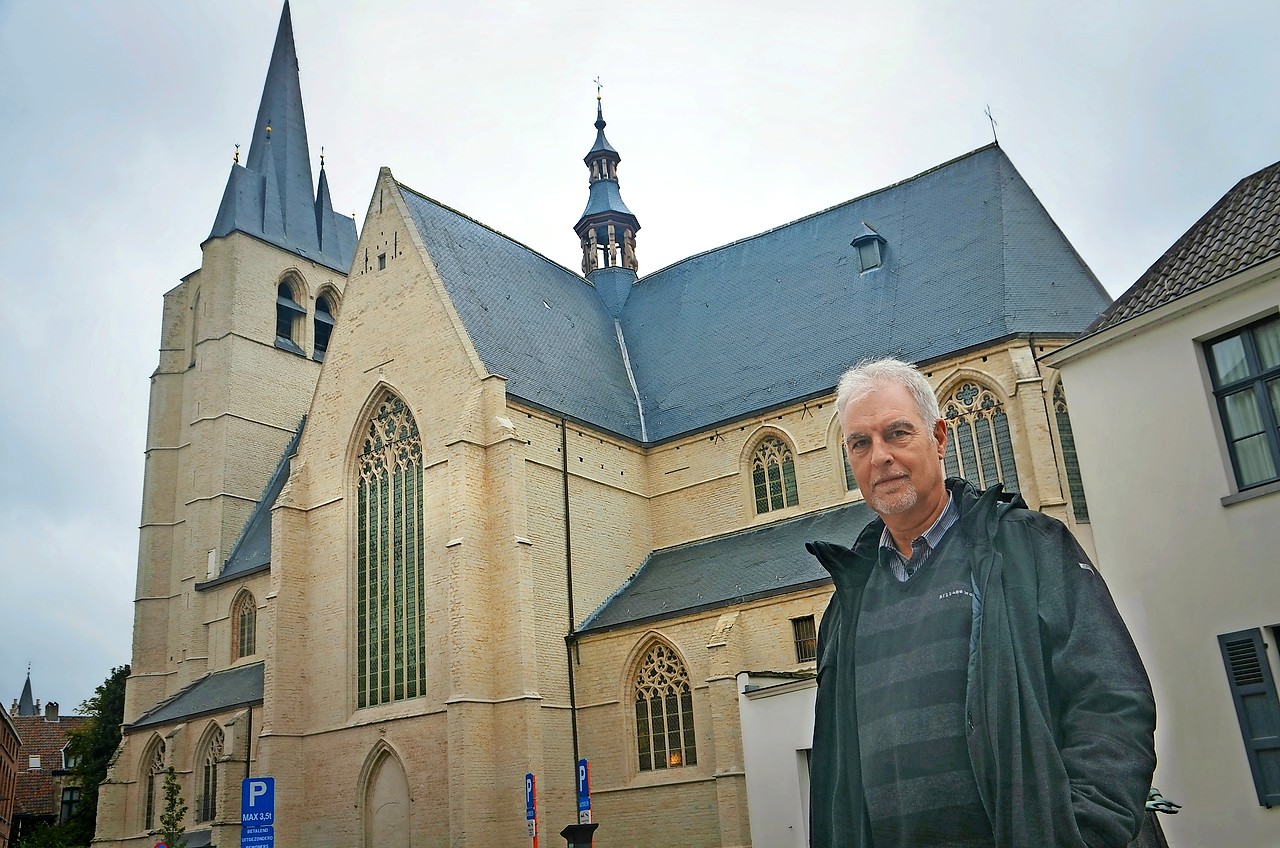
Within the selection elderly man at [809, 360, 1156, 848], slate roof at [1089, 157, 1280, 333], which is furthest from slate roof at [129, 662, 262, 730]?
elderly man at [809, 360, 1156, 848]

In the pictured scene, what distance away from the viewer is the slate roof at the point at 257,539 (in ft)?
91.2

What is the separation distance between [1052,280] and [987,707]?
19768mm

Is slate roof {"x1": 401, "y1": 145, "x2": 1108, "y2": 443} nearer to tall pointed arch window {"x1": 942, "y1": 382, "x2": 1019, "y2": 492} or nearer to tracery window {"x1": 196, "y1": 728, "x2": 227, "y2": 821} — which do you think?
tall pointed arch window {"x1": 942, "y1": 382, "x2": 1019, "y2": 492}

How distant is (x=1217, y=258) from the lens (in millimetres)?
9586

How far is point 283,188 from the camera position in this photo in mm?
35656

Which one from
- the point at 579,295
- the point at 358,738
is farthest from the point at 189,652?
the point at 579,295

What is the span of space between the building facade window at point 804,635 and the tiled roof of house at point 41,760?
136 ft

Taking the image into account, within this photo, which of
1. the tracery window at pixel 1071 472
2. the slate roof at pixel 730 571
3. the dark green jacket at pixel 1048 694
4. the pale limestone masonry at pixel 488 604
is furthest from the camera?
the slate roof at pixel 730 571

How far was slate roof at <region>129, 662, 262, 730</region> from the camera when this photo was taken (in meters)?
24.5

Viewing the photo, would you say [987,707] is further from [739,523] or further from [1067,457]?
[739,523]

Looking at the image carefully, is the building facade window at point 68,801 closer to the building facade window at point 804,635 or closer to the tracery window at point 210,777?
the tracery window at point 210,777

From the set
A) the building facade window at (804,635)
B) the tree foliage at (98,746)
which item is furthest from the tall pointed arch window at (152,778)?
the building facade window at (804,635)

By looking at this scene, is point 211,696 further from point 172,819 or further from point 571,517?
point 571,517

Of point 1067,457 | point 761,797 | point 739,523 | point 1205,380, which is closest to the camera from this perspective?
point 1205,380
